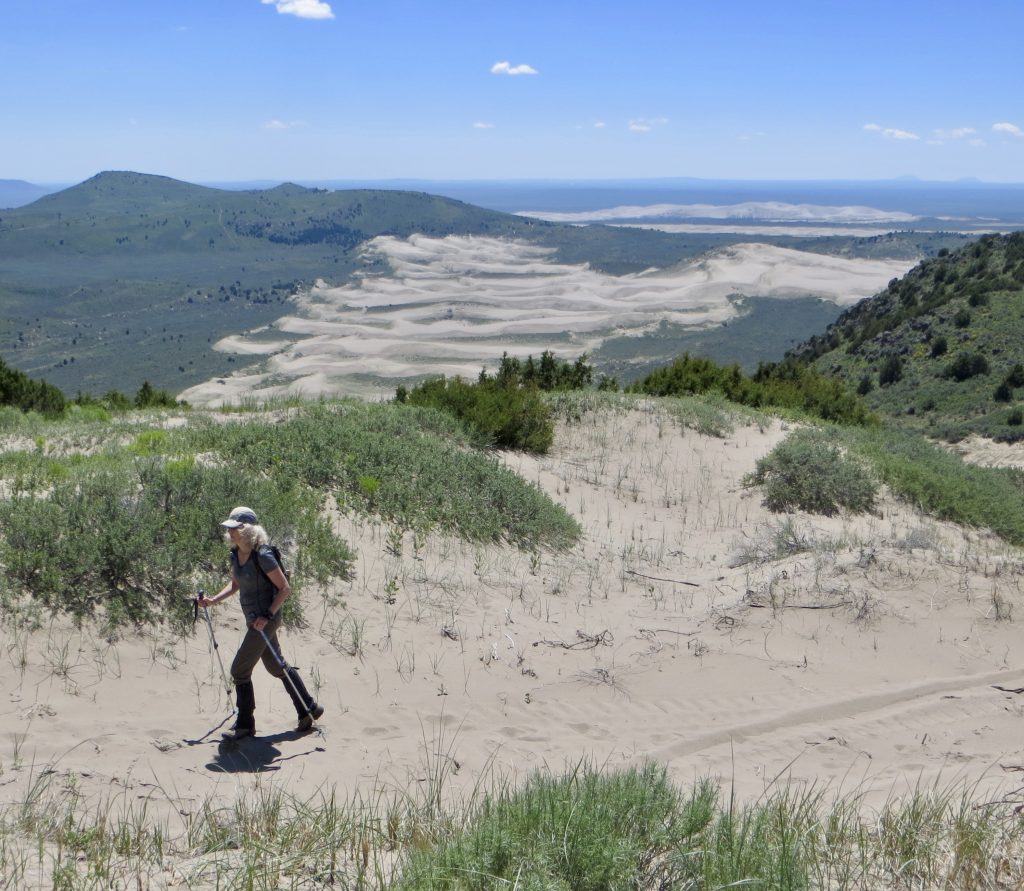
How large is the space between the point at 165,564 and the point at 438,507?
3284 millimetres

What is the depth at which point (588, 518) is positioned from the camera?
36.7ft

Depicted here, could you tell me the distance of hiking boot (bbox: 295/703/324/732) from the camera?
5.75 m

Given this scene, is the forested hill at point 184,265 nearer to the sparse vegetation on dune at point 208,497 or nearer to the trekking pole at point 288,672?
the sparse vegetation on dune at point 208,497

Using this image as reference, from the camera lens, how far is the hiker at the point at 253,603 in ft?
18.1

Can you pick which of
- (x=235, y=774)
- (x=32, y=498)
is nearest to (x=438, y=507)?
(x=32, y=498)

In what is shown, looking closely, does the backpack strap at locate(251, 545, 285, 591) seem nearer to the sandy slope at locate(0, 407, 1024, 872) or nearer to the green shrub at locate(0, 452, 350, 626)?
the sandy slope at locate(0, 407, 1024, 872)

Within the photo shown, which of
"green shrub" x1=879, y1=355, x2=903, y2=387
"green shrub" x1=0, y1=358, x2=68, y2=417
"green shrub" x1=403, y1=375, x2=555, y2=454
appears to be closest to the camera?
"green shrub" x1=403, y1=375, x2=555, y2=454

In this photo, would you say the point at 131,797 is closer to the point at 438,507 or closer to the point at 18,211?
the point at 438,507

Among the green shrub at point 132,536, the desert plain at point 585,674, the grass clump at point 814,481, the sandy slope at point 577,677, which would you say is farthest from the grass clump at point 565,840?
the grass clump at point 814,481

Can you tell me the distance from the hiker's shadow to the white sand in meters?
39.4

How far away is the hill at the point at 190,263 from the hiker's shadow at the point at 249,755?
56846 mm

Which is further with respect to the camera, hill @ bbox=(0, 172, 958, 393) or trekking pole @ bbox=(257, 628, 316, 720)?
hill @ bbox=(0, 172, 958, 393)

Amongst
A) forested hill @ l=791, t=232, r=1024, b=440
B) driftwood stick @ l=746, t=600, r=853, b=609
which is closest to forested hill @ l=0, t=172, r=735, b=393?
forested hill @ l=791, t=232, r=1024, b=440

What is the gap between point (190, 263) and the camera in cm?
14588
